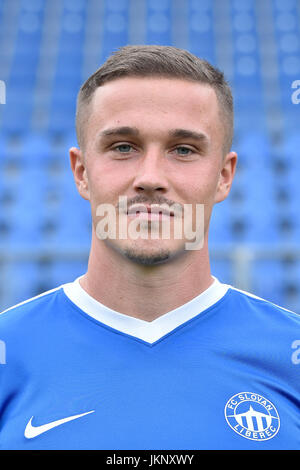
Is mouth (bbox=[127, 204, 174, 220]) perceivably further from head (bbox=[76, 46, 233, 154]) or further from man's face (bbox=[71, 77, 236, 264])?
head (bbox=[76, 46, 233, 154])

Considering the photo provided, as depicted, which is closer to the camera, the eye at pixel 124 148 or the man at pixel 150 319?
the man at pixel 150 319

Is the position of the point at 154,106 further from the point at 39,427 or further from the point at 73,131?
the point at 73,131

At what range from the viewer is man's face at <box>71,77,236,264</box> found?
164 centimetres

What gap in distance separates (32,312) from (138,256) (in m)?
0.47

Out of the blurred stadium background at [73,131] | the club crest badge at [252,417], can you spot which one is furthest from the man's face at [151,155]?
the blurred stadium background at [73,131]

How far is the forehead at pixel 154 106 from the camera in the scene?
169 centimetres

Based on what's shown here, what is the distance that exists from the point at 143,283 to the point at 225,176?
49 cm

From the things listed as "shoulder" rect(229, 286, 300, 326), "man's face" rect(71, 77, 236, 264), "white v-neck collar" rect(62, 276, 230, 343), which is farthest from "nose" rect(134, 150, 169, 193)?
"shoulder" rect(229, 286, 300, 326)

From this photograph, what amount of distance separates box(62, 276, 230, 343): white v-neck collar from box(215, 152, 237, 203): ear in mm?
327

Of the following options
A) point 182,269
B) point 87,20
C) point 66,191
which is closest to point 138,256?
point 182,269

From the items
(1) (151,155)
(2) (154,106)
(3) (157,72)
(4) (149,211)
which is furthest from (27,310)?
(3) (157,72)

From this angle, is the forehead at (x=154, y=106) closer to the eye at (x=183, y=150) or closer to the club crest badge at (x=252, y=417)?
the eye at (x=183, y=150)

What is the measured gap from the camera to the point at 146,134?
167 cm
